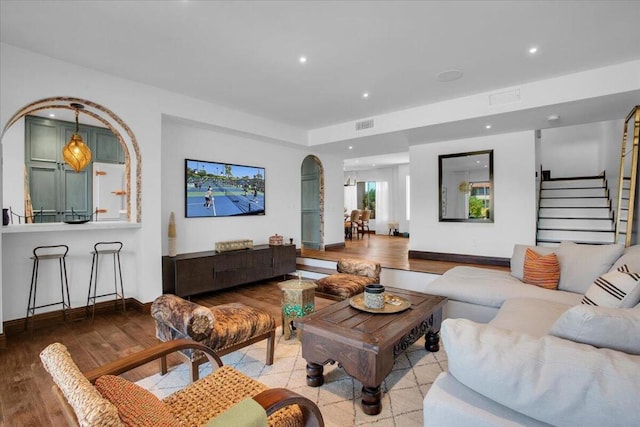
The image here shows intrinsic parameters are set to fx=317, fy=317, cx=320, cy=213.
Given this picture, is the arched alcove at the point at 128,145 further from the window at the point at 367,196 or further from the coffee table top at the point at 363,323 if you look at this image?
the window at the point at 367,196

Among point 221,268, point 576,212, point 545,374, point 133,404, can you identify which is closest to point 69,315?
point 221,268

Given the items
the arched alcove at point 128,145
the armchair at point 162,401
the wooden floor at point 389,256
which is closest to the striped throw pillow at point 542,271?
the wooden floor at point 389,256

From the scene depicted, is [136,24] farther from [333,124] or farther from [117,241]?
[333,124]

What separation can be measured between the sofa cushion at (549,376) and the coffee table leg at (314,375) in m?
1.36

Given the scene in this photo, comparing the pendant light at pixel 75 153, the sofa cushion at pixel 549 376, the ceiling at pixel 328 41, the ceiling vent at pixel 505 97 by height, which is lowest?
the sofa cushion at pixel 549 376

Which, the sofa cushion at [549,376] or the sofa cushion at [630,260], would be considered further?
the sofa cushion at [630,260]

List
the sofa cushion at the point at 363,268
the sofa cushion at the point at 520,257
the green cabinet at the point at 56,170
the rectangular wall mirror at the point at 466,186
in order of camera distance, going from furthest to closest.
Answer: the rectangular wall mirror at the point at 466,186 → the green cabinet at the point at 56,170 → the sofa cushion at the point at 363,268 → the sofa cushion at the point at 520,257

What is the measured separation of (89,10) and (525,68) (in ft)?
14.2

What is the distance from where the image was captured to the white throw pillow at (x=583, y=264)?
2.93 m

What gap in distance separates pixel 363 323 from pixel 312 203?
217 inches

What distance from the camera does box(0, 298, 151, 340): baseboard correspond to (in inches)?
131

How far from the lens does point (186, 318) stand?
205cm

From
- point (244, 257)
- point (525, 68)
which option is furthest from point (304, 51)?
point (244, 257)

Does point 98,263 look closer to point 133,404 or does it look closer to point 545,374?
point 133,404
